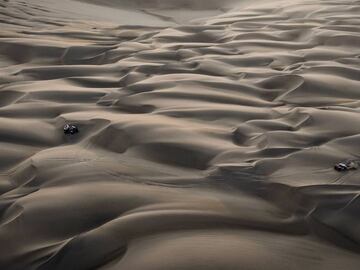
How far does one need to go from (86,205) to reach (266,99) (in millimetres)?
1264

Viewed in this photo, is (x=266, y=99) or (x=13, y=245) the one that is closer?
(x=13, y=245)

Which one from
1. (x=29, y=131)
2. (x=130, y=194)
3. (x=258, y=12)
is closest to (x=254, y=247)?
(x=130, y=194)

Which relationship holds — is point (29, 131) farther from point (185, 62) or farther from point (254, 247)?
point (185, 62)

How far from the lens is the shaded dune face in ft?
4.26

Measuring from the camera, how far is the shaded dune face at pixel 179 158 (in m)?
1.30

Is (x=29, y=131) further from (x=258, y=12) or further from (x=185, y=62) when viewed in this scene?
(x=258, y=12)

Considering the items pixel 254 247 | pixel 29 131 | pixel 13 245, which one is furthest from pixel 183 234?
pixel 29 131

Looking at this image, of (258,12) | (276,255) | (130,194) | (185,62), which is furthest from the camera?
(258,12)

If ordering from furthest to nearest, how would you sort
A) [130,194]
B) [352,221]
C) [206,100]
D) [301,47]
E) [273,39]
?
[273,39], [301,47], [206,100], [130,194], [352,221]

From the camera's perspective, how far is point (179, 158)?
1.81 m

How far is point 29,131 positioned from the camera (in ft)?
6.80

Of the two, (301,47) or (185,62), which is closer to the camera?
(185,62)

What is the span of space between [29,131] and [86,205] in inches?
27.5

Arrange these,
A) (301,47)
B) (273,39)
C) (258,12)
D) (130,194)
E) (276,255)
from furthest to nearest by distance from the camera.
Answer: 1. (258,12)
2. (273,39)
3. (301,47)
4. (130,194)
5. (276,255)
